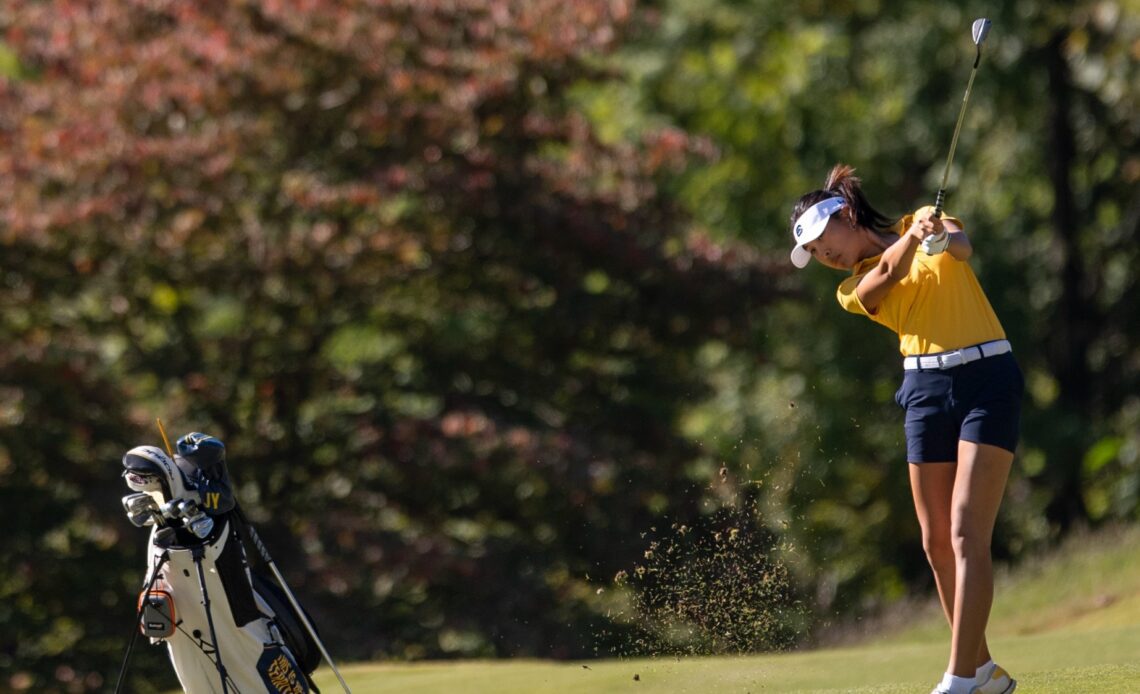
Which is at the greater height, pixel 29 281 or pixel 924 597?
pixel 29 281

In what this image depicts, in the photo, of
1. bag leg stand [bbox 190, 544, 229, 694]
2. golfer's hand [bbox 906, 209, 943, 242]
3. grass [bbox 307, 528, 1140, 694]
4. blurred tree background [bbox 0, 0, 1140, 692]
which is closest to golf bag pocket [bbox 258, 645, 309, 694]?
bag leg stand [bbox 190, 544, 229, 694]

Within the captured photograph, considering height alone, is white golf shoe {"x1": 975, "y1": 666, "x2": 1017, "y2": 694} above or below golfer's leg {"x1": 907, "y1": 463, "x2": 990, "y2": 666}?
below

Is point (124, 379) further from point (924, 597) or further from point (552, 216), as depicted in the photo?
point (924, 597)

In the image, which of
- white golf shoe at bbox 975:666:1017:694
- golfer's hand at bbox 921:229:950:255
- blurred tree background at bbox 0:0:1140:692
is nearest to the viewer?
golfer's hand at bbox 921:229:950:255

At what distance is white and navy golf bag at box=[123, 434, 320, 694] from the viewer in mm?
5625

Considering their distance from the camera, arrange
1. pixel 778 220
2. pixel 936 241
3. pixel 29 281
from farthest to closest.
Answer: pixel 778 220
pixel 29 281
pixel 936 241

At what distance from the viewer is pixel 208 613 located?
5.74m

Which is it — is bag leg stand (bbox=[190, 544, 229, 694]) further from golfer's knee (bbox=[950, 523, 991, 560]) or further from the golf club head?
the golf club head

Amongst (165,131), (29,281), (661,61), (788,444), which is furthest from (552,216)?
(661,61)

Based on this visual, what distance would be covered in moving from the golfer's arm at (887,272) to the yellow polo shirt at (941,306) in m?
0.06

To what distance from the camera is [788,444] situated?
1599cm

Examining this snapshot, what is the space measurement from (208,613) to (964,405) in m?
2.57

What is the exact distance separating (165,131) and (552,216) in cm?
276

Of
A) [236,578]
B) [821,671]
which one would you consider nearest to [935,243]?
[236,578]
